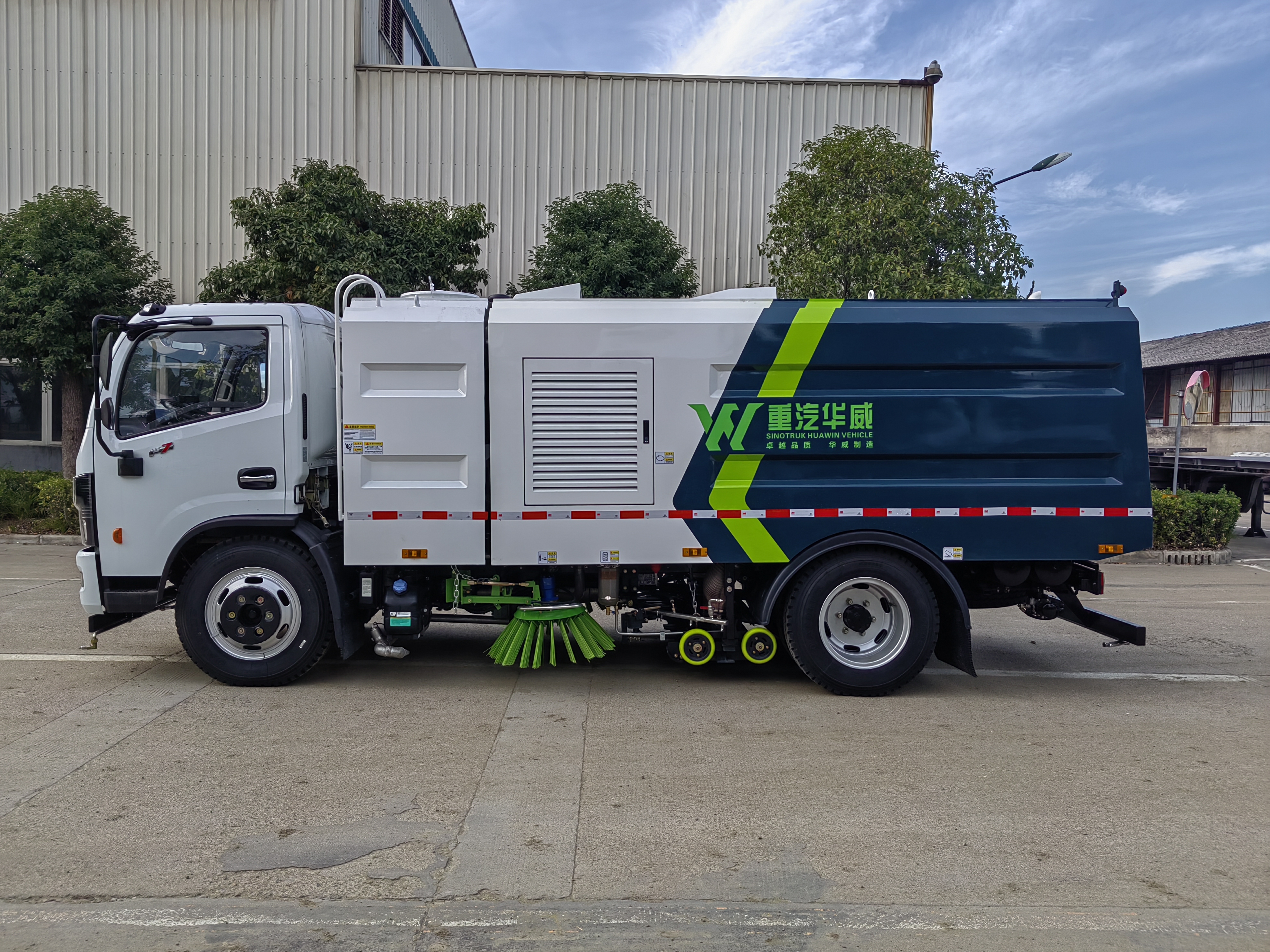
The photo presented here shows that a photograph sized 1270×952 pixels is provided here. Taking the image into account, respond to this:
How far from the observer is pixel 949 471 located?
6.47 metres

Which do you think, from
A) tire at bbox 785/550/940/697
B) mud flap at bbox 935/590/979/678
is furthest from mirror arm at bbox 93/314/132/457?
mud flap at bbox 935/590/979/678

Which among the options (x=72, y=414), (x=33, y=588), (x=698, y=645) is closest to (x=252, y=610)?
(x=698, y=645)

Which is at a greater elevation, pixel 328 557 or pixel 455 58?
pixel 455 58

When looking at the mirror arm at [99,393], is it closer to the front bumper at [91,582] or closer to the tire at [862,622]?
the front bumper at [91,582]

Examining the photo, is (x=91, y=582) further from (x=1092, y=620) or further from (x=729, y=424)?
(x=1092, y=620)

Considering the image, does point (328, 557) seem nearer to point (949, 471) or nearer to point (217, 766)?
point (217, 766)

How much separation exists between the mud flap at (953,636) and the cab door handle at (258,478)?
15.5 feet

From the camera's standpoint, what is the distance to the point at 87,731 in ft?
18.5

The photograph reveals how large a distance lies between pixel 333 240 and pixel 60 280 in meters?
4.50

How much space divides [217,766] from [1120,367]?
245 inches

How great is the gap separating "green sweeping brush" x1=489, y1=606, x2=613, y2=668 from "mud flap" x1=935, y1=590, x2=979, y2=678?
239 centimetres

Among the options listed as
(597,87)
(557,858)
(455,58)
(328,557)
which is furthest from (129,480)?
(455,58)

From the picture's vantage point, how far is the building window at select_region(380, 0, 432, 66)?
21.0 metres

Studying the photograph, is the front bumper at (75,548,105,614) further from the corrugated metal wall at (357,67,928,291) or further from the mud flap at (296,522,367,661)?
the corrugated metal wall at (357,67,928,291)
